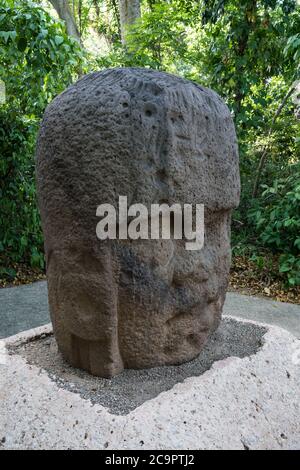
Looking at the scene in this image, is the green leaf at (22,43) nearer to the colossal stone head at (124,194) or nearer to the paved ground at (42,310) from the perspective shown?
the colossal stone head at (124,194)

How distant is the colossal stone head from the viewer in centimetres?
177

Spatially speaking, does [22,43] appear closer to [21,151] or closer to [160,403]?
[21,151]

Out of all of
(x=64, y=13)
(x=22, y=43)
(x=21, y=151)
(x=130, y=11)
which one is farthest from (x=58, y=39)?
(x=64, y=13)

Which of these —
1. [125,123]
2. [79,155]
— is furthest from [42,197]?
[125,123]

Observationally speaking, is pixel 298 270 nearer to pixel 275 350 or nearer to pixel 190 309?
pixel 275 350

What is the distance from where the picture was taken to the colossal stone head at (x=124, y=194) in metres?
1.77

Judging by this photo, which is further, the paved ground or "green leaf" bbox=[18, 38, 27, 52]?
the paved ground

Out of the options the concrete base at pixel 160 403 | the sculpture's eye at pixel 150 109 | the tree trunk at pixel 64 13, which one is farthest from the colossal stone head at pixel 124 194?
the tree trunk at pixel 64 13

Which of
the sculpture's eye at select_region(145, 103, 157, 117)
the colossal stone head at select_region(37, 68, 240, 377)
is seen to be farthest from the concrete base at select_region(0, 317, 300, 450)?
the sculpture's eye at select_region(145, 103, 157, 117)

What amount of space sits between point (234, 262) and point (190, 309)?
3.20 meters

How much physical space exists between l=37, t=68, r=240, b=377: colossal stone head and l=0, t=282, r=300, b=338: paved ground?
170 cm

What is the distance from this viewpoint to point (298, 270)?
4730 mm

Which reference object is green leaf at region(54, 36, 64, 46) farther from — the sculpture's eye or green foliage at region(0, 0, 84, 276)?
the sculpture's eye

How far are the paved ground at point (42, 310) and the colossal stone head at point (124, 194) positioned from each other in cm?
170
